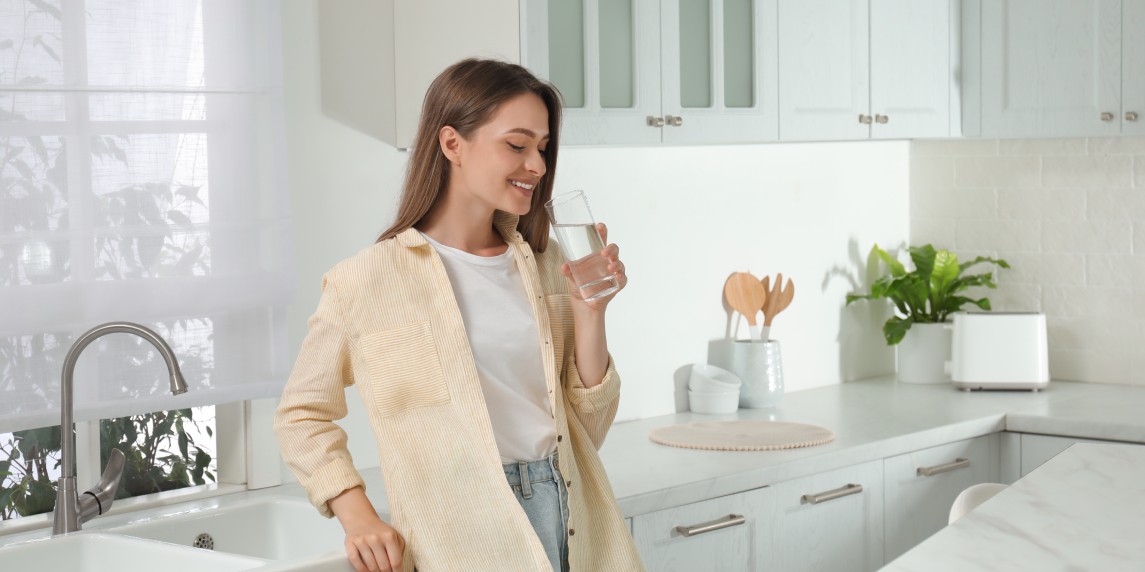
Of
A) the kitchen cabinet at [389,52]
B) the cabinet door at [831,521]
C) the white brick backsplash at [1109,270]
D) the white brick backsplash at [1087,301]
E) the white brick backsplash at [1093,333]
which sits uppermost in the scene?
the kitchen cabinet at [389,52]

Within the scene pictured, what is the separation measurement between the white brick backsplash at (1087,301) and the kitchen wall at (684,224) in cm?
48

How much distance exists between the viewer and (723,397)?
10.4 feet

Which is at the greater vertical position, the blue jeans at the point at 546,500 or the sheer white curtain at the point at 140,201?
the sheer white curtain at the point at 140,201

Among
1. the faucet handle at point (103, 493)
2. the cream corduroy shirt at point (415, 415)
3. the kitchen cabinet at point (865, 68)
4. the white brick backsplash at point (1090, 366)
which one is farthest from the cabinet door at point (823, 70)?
the faucet handle at point (103, 493)

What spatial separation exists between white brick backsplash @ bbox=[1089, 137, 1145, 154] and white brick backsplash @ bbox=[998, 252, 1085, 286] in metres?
0.31

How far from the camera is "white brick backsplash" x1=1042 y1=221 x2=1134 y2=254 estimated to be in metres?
3.54

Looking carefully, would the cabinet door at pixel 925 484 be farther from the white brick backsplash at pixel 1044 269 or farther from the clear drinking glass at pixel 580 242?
the clear drinking glass at pixel 580 242

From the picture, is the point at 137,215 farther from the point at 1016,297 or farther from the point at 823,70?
the point at 1016,297

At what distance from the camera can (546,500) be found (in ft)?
5.34

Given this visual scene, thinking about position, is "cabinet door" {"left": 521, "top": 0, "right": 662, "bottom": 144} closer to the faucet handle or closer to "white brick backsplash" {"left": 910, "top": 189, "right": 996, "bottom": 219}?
the faucet handle

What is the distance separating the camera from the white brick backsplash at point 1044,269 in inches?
143

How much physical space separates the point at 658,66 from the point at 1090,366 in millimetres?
1808

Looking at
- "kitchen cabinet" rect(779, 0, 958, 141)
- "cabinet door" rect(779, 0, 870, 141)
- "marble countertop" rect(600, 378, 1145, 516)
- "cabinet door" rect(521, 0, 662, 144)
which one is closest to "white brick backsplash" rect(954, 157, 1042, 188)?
"kitchen cabinet" rect(779, 0, 958, 141)

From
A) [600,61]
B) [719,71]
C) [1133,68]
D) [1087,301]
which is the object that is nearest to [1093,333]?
→ [1087,301]
